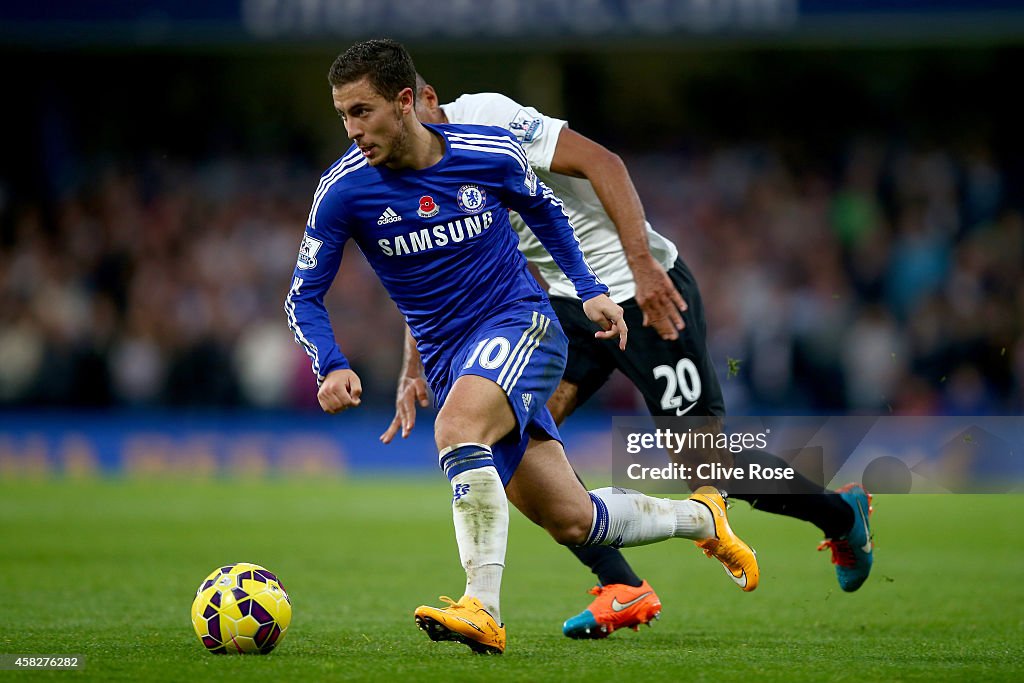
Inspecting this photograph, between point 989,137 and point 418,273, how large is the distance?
51.0 feet

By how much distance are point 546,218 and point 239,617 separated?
1.92m

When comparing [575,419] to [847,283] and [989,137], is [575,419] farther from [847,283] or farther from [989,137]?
[989,137]

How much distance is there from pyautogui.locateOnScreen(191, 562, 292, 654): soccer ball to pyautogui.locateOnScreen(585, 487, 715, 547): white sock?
1.27 m

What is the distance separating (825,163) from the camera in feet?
A: 62.6

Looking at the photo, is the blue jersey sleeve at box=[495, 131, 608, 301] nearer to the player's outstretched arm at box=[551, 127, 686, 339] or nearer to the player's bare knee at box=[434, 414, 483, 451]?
the player's outstretched arm at box=[551, 127, 686, 339]

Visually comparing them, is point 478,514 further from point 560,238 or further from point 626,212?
point 626,212

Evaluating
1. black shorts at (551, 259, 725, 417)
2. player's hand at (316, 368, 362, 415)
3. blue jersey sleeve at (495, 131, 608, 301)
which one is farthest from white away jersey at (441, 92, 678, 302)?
player's hand at (316, 368, 362, 415)

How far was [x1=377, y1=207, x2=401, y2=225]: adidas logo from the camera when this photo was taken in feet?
17.4

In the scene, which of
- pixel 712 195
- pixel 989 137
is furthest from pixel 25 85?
pixel 989 137

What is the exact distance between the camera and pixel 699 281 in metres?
17.7

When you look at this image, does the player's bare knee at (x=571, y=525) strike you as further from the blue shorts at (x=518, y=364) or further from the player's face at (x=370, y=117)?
the player's face at (x=370, y=117)

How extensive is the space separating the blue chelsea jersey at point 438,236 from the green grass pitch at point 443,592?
1270 millimetres

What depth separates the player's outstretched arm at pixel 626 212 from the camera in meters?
6.01

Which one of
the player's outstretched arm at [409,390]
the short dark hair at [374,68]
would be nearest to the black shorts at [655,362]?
the player's outstretched arm at [409,390]
